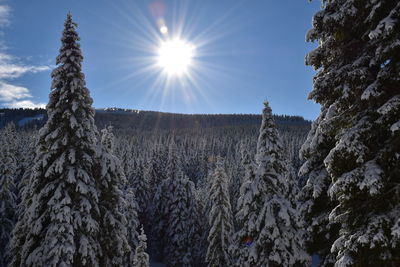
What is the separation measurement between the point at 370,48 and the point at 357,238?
465 centimetres

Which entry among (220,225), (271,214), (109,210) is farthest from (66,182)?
(220,225)

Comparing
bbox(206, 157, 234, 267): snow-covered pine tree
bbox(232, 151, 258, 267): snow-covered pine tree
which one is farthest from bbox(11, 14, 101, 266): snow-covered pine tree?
bbox(206, 157, 234, 267): snow-covered pine tree

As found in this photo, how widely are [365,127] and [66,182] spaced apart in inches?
549

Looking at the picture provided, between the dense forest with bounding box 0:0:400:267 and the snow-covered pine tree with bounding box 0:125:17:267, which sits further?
the snow-covered pine tree with bounding box 0:125:17:267

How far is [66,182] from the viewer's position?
16.8 meters

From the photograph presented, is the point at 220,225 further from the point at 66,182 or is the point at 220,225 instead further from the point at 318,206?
the point at 318,206

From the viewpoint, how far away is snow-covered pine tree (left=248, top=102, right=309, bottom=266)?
18781mm

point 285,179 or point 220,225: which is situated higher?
point 285,179

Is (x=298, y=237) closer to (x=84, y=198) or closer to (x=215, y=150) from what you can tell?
(x=84, y=198)

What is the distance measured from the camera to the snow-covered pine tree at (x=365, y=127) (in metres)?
6.96

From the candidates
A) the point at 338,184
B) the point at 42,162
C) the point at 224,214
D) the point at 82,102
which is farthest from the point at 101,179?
the point at 224,214

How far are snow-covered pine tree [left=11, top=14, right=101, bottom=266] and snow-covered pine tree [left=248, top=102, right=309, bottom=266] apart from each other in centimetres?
887

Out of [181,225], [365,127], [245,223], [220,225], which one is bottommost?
[181,225]

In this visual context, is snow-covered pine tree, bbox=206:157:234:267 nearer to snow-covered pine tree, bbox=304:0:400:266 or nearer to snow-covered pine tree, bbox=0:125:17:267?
snow-covered pine tree, bbox=0:125:17:267
